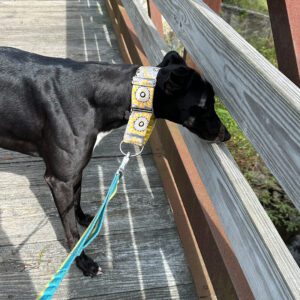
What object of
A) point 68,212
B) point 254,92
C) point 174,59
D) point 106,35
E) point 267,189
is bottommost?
point 267,189

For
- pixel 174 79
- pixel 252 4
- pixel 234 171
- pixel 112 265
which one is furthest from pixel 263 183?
pixel 252 4

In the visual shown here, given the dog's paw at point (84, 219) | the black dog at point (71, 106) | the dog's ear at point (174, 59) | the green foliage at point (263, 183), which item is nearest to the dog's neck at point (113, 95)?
the black dog at point (71, 106)

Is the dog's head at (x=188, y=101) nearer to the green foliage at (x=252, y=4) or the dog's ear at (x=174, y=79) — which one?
the dog's ear at (x=174, y=79)

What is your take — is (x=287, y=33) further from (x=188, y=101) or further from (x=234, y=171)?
(x=188, y=101)

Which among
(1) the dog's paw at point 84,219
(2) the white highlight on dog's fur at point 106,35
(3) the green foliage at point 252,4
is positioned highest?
(3) the green foliage at point 252,4

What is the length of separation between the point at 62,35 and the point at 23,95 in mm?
3524

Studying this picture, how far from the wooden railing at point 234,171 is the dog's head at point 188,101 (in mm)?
89

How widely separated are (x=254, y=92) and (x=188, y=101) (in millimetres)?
816

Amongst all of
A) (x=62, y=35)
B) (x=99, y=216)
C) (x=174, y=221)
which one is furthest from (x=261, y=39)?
(x=99, y=216)

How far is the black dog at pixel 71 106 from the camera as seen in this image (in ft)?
7.02

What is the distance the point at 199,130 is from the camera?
204 cm

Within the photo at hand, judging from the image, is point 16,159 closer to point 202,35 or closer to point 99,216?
point 99,216

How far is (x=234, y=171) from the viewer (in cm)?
163

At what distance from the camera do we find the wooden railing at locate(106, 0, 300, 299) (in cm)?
116
